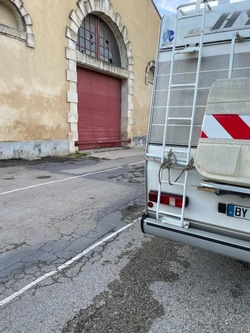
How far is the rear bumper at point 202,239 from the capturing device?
2.48m

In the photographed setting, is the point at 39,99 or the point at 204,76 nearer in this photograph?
the point at 204,76

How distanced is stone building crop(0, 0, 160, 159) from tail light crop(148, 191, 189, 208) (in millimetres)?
9790

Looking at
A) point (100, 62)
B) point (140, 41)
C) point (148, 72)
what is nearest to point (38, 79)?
point (100, 62)

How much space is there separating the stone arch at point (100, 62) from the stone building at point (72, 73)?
46 mm

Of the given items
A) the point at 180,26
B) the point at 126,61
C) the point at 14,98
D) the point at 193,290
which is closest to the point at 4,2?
the point at 14,98

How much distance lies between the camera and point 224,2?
290cm

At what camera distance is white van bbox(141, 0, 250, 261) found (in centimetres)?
235

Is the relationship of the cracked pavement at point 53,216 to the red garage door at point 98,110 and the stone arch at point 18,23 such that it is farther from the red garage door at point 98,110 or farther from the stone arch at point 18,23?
the red garage door at point 98,110

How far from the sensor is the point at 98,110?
1645 cm

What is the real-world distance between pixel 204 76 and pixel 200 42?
0.33 meters

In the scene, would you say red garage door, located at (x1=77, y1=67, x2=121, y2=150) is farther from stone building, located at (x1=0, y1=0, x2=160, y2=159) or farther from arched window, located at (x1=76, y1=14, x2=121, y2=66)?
arched window, located at (x1=76, y1=14, x2=121, y2=66)

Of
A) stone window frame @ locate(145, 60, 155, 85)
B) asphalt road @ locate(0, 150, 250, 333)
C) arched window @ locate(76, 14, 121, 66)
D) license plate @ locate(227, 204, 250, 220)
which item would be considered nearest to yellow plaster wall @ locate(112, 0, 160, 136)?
stone window frame @ locate(145, 60, 155, 85)

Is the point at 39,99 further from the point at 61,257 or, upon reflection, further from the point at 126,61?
the point at 61,257

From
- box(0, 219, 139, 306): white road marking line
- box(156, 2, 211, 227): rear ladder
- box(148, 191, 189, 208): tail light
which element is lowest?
box(0, 219, 139, 306): white road marking line
